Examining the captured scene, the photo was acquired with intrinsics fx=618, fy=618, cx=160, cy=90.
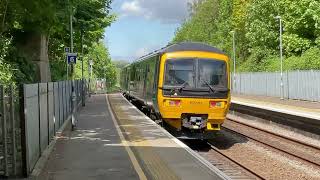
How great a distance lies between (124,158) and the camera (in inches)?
537

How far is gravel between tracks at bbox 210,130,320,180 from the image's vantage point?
1466cm

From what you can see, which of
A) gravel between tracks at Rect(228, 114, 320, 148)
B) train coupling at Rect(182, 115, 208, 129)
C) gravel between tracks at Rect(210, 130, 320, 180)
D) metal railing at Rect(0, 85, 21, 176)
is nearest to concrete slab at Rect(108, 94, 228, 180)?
train coupling at Rect(182, 115, 208, 129)

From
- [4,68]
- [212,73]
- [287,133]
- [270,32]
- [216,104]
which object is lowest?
[287,133]

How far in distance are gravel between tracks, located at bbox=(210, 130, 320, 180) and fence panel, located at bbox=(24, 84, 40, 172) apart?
17.2 feet

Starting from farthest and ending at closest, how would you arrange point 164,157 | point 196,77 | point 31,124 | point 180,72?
point 180,72
point 196,77
point 164,157
point 31,124

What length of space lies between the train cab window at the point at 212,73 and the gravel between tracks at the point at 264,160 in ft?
7.11

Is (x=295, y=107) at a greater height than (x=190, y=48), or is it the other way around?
(x=190, y=48)

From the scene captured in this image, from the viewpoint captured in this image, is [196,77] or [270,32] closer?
[196,77]

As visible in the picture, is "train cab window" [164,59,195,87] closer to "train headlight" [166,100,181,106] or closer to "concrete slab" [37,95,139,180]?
"train headlight" [166,100,181,106]

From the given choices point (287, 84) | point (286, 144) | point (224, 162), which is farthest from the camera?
point (287, 84)

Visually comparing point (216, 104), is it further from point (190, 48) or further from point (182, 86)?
point (190, 48)

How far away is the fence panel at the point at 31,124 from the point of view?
430 inches

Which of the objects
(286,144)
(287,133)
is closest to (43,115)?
(286,144)

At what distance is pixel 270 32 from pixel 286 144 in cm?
5055
